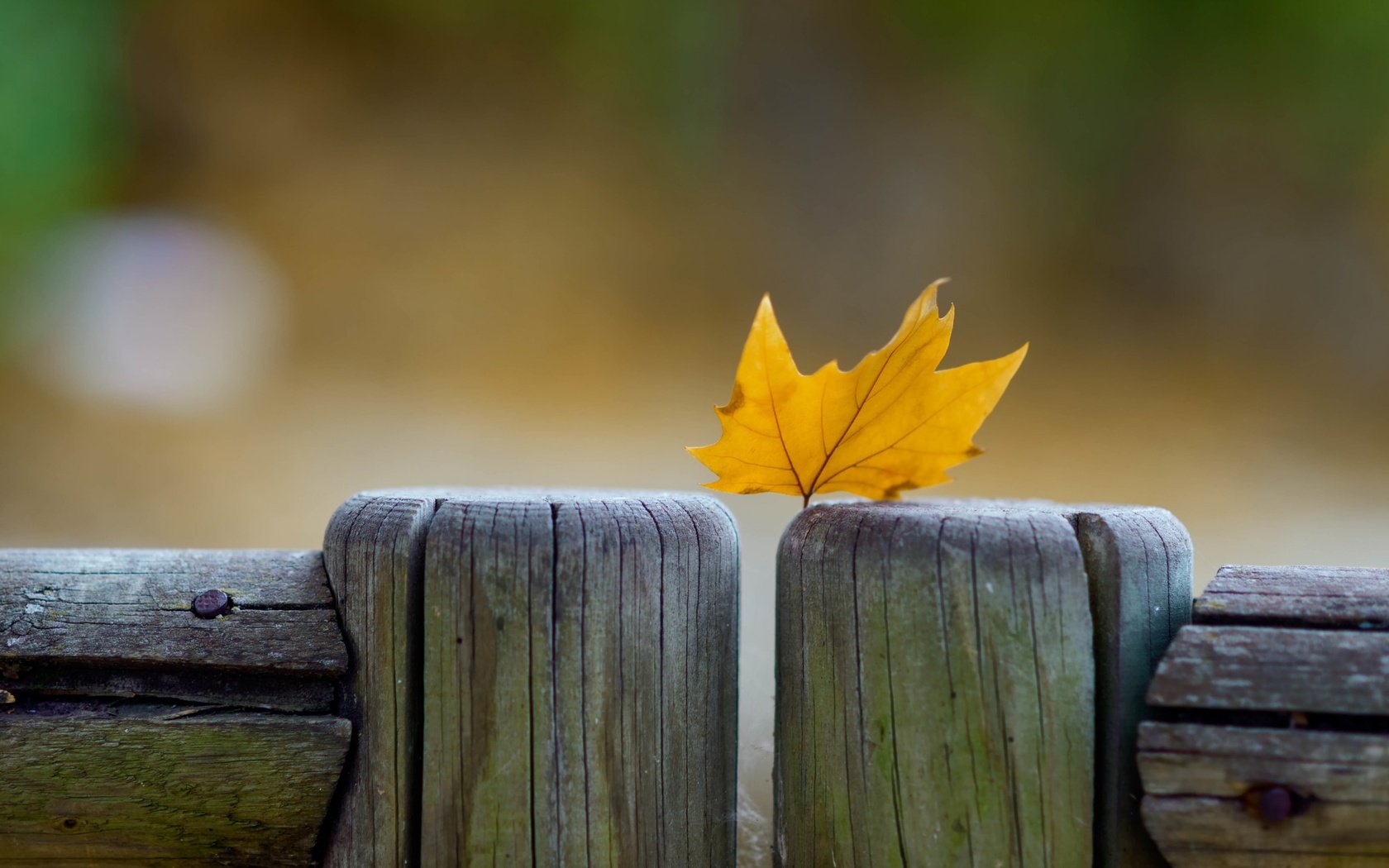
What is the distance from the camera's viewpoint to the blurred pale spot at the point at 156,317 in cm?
408

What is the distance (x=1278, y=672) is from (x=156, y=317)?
4.62 m

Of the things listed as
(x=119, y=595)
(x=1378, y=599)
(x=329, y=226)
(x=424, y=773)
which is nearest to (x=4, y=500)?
(x=329, y=226)

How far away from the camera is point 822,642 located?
2.78ft

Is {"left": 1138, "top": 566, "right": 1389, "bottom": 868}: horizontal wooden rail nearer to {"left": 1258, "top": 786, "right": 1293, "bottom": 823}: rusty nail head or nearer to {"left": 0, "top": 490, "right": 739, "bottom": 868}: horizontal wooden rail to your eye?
{"left": 1258, "top": 786, "right": 1293, "bottom": 823}: rusty nail head

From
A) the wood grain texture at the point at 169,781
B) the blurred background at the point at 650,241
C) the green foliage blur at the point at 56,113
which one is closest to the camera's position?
the wood grain texture at the point at 169,781

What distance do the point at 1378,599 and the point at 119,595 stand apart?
118 cm

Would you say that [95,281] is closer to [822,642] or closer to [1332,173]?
[822,642]

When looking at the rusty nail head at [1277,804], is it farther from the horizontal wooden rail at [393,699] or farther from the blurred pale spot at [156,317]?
the blurred pale spot at [156,317]

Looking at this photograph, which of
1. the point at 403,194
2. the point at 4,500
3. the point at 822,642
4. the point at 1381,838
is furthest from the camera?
the point at 403,194

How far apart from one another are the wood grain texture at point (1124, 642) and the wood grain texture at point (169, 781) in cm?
69

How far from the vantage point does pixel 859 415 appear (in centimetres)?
96

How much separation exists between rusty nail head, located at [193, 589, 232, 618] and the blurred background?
316cm

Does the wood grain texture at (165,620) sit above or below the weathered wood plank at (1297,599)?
below

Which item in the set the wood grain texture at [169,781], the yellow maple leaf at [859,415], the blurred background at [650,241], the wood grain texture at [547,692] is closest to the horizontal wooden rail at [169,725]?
the wood grain texture at [169,781]
